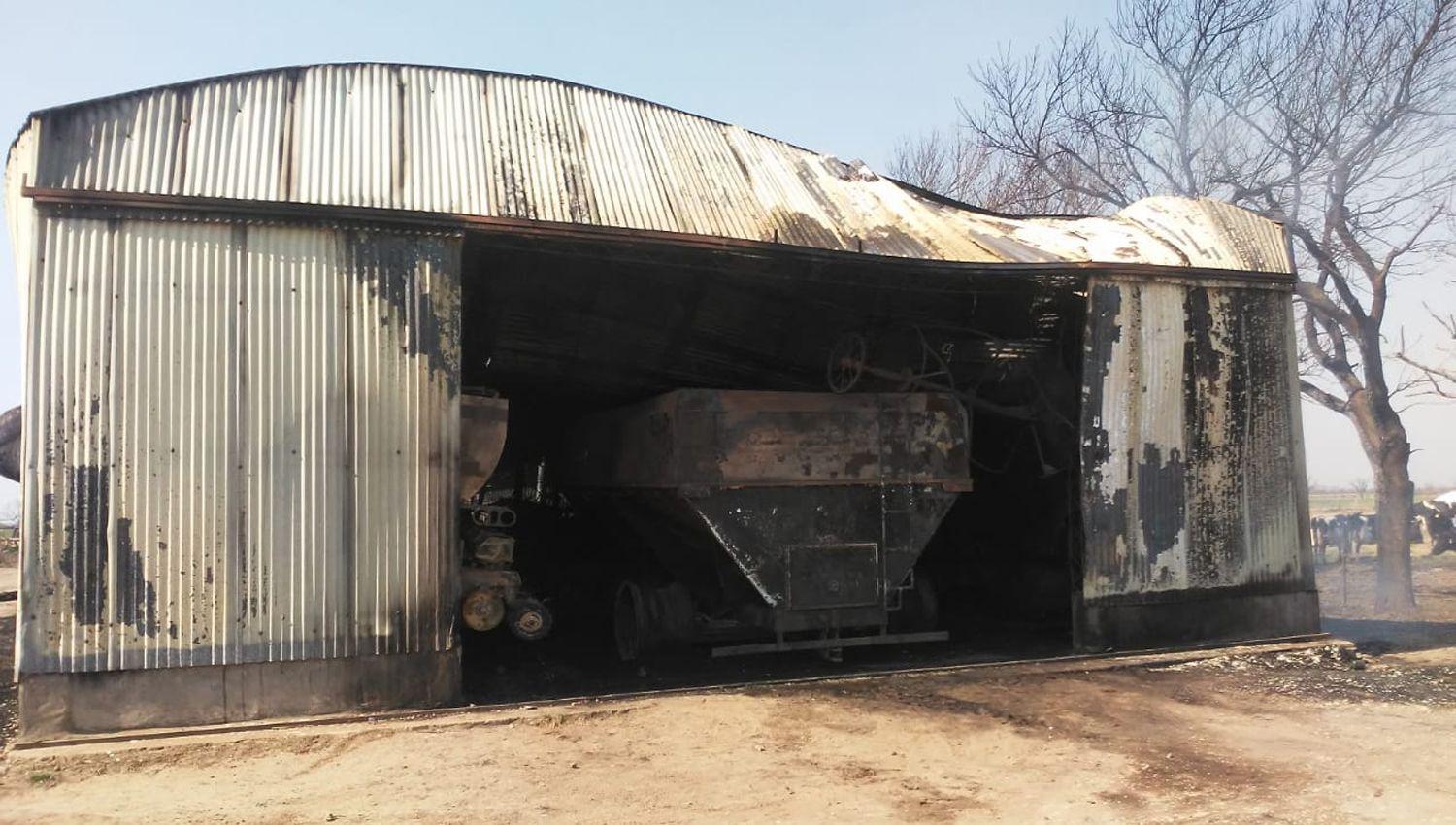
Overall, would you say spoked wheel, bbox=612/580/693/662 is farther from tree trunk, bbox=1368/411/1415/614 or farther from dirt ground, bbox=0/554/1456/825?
tree trunk, bbox=1368/411/1415/614

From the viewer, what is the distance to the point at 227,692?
7.23 m

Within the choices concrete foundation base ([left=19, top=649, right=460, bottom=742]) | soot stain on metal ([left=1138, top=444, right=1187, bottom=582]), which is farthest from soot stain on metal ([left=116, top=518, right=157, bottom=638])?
soot stain on metal ([left=1138, top=444, right=1187, bottom=582])

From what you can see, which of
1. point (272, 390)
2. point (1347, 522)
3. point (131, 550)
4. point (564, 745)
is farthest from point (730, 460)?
point (1347, 522)

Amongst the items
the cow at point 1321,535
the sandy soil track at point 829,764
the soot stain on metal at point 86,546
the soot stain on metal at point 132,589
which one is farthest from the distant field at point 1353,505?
the soot stain on metal at point 86,546

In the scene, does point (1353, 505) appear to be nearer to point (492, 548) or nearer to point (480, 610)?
point (492, 548)

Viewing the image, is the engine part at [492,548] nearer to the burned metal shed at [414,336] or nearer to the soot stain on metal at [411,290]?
the burned metal shed at [414,336]

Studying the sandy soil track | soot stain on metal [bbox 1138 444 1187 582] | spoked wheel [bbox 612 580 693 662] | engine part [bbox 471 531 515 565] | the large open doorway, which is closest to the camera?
the sandy soil track

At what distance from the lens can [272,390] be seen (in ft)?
24.4

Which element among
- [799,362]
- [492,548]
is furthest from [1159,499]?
[492,548]

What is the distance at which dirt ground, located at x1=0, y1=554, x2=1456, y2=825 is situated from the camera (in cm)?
578

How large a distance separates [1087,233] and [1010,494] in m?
3.07

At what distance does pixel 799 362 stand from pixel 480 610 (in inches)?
166

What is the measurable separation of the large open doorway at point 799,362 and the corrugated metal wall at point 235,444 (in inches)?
46.7

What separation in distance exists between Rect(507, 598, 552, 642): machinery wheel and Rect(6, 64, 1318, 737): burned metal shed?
890mm
